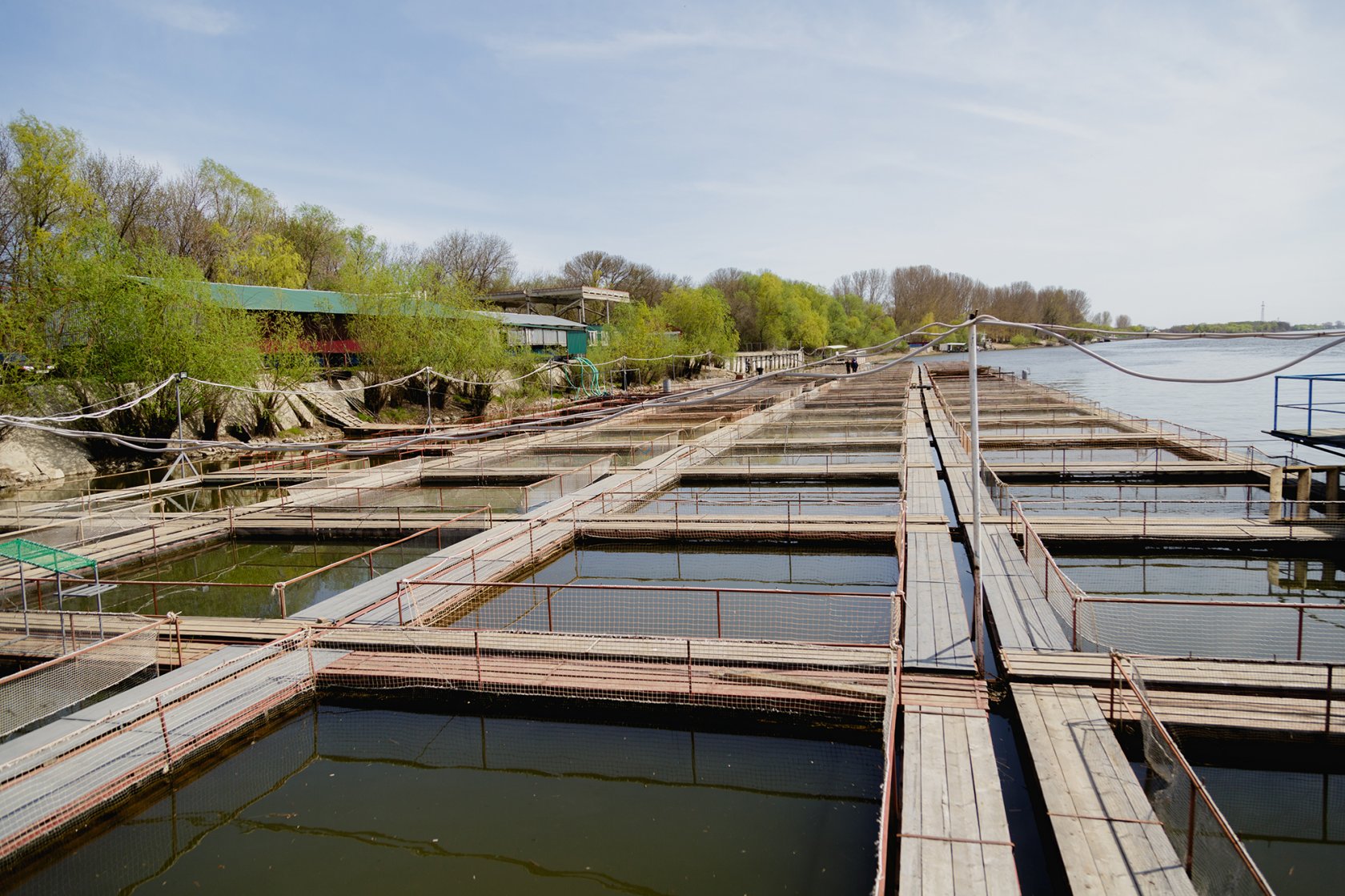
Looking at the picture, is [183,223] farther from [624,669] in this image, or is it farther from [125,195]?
[624,669]

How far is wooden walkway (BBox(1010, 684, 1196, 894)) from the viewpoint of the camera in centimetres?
710

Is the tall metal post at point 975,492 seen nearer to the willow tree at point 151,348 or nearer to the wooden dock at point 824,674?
the wooden dock at point 824,674

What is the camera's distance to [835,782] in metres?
10.1

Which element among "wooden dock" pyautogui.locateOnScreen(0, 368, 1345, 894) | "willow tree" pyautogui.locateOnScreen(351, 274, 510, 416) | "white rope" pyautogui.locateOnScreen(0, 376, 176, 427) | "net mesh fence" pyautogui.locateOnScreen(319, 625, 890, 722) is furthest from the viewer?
"willow tree" pyautogui.locateOnScreen(351, 274, 510, 416)

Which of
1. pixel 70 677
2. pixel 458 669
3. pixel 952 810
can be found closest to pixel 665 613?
pixel 458 669

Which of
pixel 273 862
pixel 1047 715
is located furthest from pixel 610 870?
pixel 1047 715

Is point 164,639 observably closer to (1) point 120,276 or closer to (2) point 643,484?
(2) point 643,484

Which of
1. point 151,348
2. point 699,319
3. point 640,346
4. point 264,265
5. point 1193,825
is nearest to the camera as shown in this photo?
point 1193,825

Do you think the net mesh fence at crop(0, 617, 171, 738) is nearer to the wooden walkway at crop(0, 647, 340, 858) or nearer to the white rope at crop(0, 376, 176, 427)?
the wooden walkway at crop(0, 647, 340, 858)

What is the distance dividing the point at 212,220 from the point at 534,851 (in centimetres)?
7770

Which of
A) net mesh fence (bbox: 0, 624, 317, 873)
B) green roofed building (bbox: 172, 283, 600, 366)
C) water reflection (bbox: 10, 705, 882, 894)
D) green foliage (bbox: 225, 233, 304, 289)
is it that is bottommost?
water reflection (bbox: 10, 705, 882, 894)

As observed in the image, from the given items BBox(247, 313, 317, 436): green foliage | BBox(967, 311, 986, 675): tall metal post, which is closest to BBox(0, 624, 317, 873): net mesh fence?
BBox(967, 311, 986, 675): tall metal post

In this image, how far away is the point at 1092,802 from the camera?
821 centimetres

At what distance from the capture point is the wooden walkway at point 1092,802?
7.10 meters
